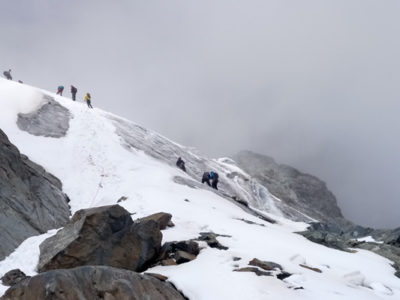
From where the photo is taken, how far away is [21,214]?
21203mm

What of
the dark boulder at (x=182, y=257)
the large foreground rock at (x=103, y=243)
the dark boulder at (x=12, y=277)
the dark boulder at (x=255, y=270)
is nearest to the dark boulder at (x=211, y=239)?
the dark boulder at (x=182, y=257)

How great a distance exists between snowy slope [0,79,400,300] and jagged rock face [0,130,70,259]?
3.18ft

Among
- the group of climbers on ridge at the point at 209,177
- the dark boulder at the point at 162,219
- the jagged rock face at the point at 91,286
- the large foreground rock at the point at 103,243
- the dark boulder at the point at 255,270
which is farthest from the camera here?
the group of climbers on ridge at the point at 209,177

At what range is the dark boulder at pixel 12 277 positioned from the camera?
601 inches

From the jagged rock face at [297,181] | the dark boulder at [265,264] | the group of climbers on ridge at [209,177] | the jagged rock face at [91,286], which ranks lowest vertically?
the jagged rock face at [91,286]

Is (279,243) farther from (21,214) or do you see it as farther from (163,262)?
(21,214)

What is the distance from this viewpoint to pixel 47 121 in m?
41.5

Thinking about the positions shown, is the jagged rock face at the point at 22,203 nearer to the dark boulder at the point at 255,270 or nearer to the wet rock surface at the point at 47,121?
the dark boulder at the point at 255,270

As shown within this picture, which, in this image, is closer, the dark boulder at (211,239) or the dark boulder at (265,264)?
the dark boulder at (265,264)

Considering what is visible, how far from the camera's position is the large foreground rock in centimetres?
1620

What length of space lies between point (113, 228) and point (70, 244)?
194 centimetres

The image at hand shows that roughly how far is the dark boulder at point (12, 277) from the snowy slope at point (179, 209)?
1.99 feet

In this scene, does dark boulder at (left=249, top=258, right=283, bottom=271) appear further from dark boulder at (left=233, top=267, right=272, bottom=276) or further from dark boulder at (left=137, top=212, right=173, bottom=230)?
dark boulder at (left=137, top=212, right=173, bottom=230)

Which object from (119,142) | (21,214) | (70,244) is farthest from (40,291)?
(119,142)
